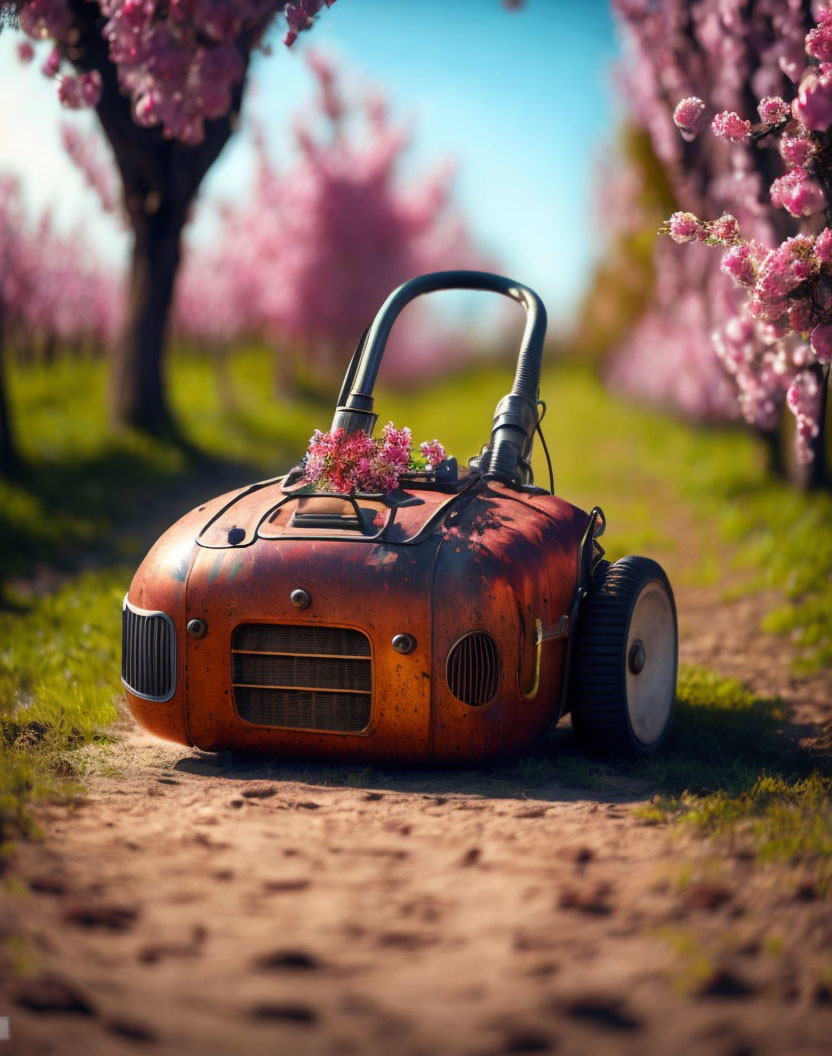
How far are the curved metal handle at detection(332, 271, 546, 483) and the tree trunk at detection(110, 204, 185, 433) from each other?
710 cm

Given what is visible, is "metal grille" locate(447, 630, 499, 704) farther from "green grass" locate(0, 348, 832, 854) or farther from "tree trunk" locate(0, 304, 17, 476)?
"tree trunk" locate(0, 304, 17, 476)

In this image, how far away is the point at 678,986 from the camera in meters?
2.38

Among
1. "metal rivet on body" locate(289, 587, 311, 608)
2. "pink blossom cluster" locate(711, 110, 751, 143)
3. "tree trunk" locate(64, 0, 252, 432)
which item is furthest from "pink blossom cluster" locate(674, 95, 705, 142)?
"tree trunk" locate(64, 0, 252, 432)

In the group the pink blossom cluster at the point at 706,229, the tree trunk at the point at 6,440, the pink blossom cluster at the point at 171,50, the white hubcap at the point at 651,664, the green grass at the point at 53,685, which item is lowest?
the green grass at the point at 53,685

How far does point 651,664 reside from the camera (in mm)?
4488

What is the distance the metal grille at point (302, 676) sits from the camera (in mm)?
3826

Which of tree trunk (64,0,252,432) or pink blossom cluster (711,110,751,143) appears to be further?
tree trunk (64,0,252,432)

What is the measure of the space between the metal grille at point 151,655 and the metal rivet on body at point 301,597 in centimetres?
50

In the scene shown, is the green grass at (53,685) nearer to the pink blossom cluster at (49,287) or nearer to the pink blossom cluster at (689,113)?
the pink blossom cluster at (689,113)

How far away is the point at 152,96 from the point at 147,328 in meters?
5.82

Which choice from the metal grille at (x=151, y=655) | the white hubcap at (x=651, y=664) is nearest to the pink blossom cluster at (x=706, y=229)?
the white hubcap at (x=651, y=664)

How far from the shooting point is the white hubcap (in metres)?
4.27

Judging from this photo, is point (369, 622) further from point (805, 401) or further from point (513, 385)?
point (805, 401)

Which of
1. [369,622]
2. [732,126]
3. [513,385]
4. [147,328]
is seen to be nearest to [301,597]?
[369,622]
